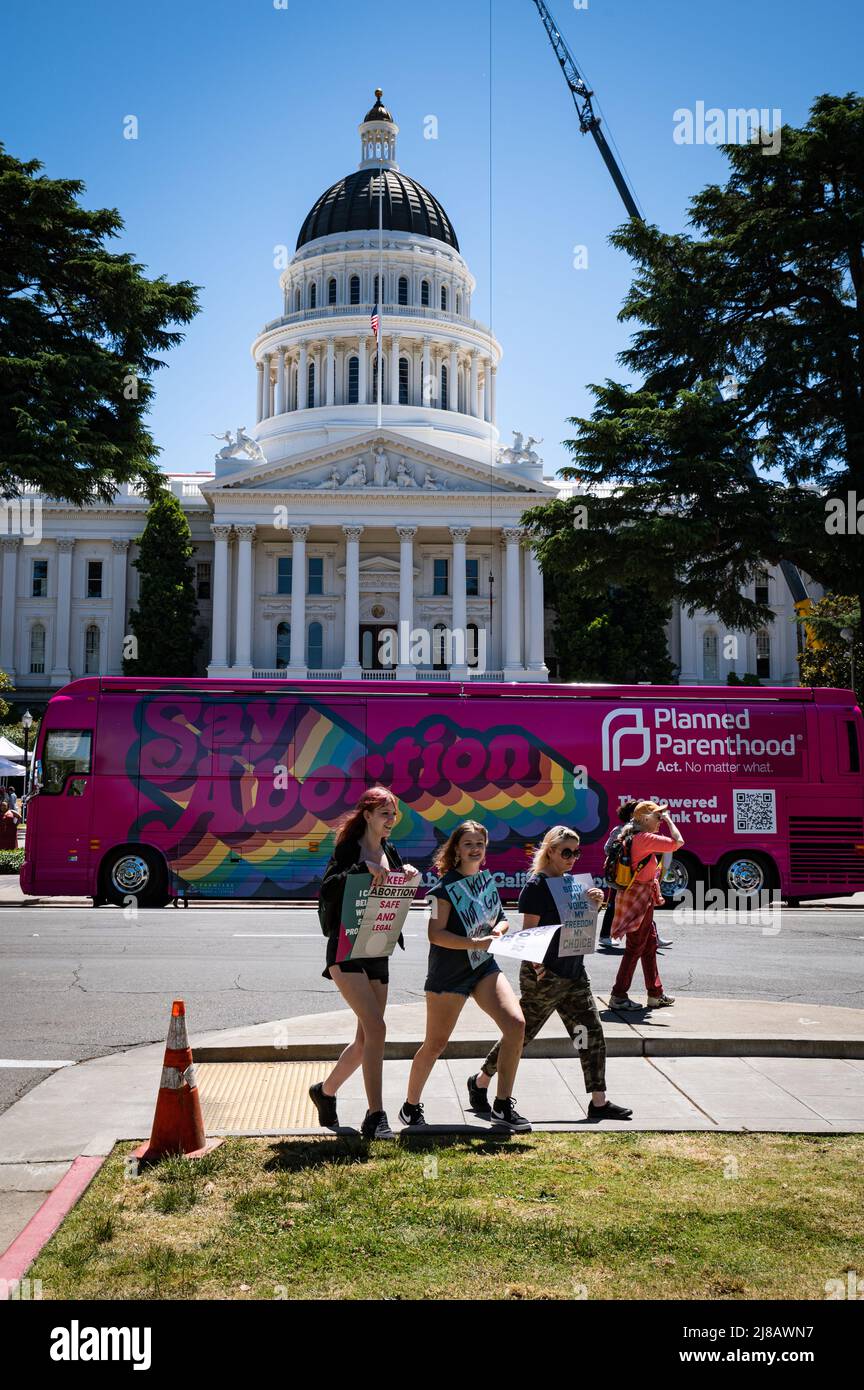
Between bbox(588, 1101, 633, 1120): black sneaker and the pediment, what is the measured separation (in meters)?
64.5

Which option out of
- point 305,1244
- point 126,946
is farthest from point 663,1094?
point 126,946

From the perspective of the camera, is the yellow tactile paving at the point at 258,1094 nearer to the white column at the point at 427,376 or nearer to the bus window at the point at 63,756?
the bus window at the point at 63,756

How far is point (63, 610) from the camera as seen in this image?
76250 millimetres

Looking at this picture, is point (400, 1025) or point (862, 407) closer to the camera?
point (400, 1025)

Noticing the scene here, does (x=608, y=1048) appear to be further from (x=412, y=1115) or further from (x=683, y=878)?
(x=683, y=878)

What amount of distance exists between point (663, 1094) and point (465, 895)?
2.18 m

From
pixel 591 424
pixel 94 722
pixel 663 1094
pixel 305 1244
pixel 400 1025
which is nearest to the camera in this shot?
pixel 305 1244

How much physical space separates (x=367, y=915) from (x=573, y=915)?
137 cm

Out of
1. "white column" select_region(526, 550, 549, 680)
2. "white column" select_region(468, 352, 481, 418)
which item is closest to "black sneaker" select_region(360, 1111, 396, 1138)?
"white column" select_region(526, 550, 549, 680)

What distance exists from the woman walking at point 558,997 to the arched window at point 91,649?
238 ft

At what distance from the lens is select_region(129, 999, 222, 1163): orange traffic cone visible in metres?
6.50

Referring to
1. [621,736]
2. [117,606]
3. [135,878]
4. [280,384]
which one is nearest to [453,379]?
[280,384]
